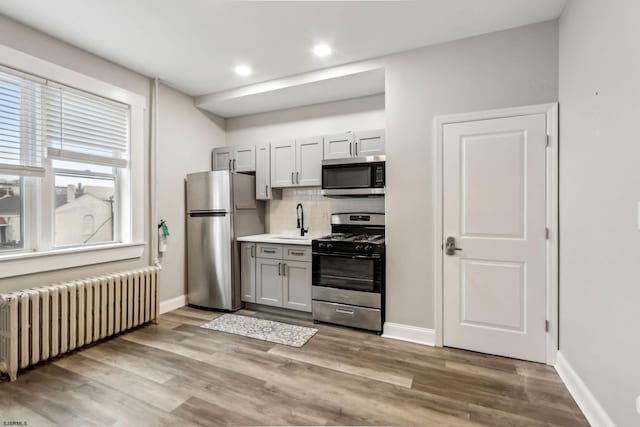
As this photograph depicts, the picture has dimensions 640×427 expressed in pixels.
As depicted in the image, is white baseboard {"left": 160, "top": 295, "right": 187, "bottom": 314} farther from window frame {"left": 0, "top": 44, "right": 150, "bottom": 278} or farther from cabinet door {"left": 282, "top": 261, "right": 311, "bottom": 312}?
cabinet door {"left": 282, "top": 261, "right": 311, "bottom": 312}

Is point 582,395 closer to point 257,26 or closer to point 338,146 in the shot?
point 338,146

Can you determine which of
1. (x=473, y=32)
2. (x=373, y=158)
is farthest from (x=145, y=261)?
(x=473, y=32)

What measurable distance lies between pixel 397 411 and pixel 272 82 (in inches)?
132

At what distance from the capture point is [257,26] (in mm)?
2521

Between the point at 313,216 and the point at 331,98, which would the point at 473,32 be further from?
the point at 313,216

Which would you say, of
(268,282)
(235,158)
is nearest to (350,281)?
(268,282)

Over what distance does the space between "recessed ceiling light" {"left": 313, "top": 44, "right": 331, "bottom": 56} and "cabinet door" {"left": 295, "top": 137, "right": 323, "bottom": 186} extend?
0.94m

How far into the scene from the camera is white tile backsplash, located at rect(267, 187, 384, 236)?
144 inches

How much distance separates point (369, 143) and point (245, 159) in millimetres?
1724

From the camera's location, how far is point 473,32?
2.58 metres

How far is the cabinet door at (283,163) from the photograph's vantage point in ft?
12.4

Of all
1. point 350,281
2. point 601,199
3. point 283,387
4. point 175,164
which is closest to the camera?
point 601,199

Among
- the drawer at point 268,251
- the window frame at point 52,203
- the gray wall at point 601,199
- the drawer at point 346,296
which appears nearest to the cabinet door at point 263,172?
the drawer at point 268,251

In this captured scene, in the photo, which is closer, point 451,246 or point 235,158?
point 451,246
